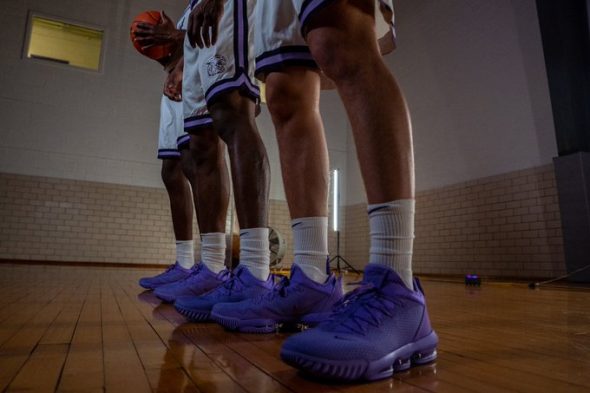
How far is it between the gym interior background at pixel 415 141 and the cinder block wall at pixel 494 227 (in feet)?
0.05

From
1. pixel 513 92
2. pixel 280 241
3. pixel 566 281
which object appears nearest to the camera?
pixel 566 281

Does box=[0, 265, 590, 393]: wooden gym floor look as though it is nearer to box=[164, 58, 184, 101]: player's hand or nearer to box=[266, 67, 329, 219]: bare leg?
box=[266, 67, 329, 219]: bare leg

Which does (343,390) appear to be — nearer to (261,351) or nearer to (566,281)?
(261,351)

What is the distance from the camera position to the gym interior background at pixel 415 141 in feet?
16.0

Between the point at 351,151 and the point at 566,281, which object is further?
the point at 351,151

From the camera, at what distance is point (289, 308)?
1.12 m

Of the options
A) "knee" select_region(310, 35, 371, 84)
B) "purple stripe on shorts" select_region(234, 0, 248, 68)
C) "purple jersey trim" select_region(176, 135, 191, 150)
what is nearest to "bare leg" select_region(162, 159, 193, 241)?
"purple jersey trim" select_region(176, 135, 191, 150)

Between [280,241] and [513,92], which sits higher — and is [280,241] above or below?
below

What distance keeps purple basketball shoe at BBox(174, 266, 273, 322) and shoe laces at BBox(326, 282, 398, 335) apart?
531mm

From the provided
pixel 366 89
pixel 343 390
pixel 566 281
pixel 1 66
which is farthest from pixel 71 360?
pixel 1 66

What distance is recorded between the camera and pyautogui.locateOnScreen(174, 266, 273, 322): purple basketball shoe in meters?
1.33

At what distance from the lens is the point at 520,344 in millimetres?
1094

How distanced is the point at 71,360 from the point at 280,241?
4.82 m

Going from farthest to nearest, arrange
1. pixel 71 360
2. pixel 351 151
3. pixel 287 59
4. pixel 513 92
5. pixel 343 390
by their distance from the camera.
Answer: pixel 351 151
pixel 513 92
pixel 287 59
pixel 71 360
pixel 343 390
